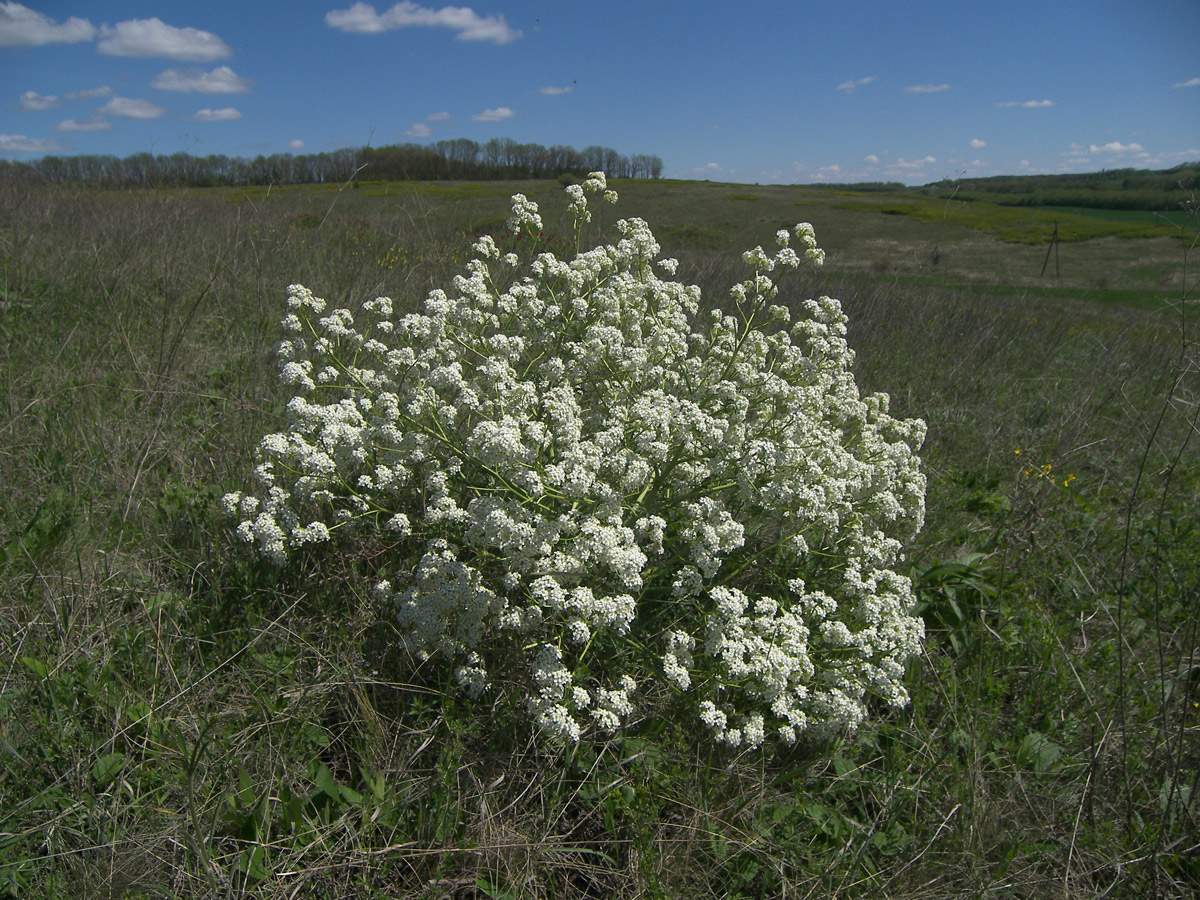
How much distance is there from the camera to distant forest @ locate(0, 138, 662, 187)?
1036cm

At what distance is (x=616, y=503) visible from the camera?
2.62 metres

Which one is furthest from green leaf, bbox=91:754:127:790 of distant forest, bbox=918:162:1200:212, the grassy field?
distant forest, bbox=918:162:1200:212

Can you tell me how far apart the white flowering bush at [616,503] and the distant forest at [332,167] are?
81.6 inches

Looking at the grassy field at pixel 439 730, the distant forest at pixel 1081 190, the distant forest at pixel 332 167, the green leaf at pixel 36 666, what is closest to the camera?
the grassy field at pixel 439 730

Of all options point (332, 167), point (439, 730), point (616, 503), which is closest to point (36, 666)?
point (439, 730)

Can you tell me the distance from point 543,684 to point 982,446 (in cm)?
492

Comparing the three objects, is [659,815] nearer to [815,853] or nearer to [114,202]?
[815,853]

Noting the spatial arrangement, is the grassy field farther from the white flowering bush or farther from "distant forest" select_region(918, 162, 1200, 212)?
"distant forest" select_region(918, 162, 1200, 212)

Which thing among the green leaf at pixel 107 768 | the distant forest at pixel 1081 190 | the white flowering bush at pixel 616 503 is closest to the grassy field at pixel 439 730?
the green leaf at pixel 107 768

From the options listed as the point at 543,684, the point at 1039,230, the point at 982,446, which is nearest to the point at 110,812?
the point at 543,684

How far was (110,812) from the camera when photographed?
220 centimetres

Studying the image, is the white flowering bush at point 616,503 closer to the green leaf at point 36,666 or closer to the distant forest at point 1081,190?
the green leaf at point 36,666

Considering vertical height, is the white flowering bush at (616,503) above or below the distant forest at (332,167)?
below

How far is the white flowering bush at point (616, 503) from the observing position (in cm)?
255
